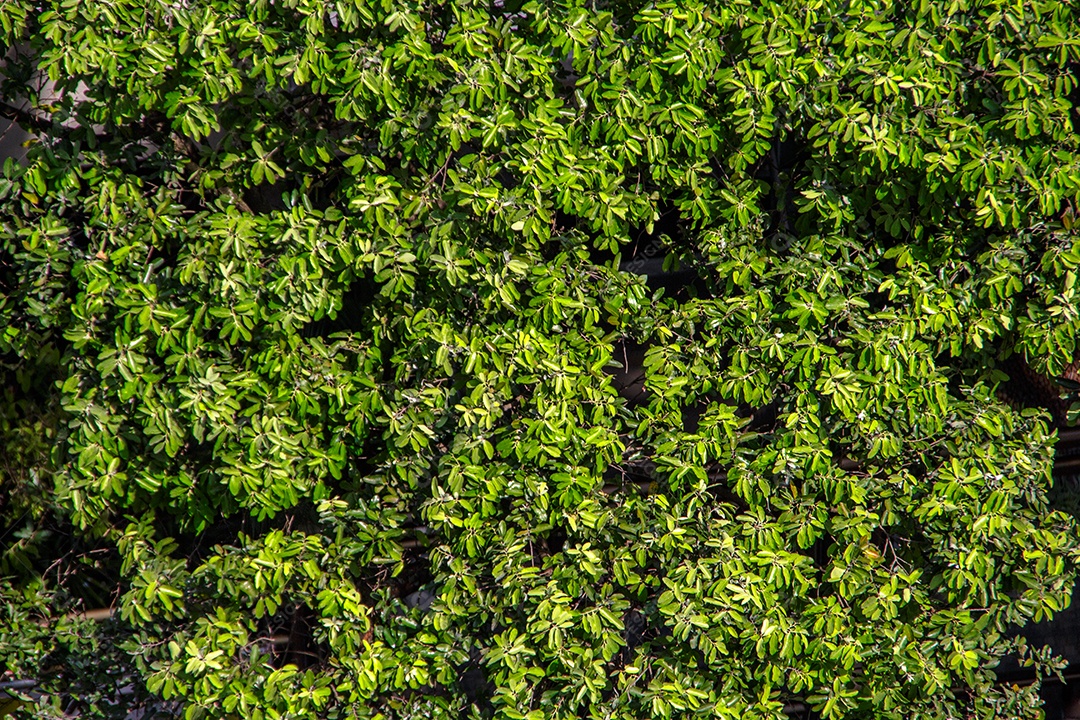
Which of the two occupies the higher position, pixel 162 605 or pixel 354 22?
pixel 354 22

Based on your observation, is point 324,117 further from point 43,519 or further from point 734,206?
point 43,519

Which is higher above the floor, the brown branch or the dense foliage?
the brown branch

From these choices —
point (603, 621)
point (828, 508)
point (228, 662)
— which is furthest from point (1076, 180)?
point (228, 662)

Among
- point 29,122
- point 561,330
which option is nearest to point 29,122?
point 29,122

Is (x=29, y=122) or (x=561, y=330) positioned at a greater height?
(x=29, y=122)

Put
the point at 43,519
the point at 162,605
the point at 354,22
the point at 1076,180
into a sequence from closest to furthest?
the point at 354,22
the point at 1076,180
the point at 162,605
the point at 43,519

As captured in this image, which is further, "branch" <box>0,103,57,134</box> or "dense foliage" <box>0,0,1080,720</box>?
"branch" <box>0,103,57,134</box>

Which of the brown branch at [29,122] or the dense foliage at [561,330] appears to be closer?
the dense foliage at [561,330]

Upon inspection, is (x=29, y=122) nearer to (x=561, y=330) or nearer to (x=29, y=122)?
(x=29, y=122)
